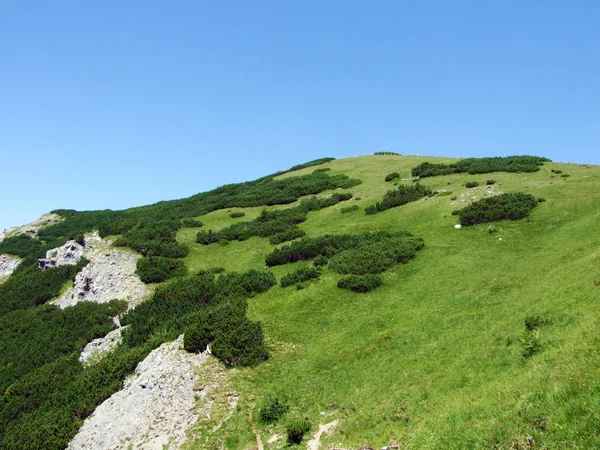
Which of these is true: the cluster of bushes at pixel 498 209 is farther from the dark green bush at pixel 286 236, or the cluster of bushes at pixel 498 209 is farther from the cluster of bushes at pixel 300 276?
the dark green bush at pixel 286 236

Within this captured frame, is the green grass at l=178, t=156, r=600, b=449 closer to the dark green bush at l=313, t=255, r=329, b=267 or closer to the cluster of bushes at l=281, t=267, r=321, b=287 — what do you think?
the cluster of bushes at l=281, t=267, r=321, b=287

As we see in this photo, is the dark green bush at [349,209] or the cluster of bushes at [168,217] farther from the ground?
the cluster of bushes at [168,217]

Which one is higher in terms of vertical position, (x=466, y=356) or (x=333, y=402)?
(x=466, y=356)

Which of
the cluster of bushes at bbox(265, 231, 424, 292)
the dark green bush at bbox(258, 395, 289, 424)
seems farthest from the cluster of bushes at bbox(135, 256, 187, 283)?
the dark green bush at bbox(258, 395, 289, 424)

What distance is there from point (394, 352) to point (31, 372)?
91.4 ft

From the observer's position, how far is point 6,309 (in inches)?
1829

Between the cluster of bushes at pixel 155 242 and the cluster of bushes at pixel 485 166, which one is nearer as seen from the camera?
the cluster of bushes at pixel 155 242

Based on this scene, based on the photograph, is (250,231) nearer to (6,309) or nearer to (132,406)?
(6,309)

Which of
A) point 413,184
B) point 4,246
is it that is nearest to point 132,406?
point 413,184

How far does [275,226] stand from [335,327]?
26.6m

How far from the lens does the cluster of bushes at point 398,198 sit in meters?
51.7

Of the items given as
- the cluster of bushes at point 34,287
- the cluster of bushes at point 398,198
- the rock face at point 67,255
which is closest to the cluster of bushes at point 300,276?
the cluster of bushes at point 398,198

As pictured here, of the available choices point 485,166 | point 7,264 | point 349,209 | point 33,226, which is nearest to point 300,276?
point 349,209

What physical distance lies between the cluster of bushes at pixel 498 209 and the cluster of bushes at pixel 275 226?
1739cm
